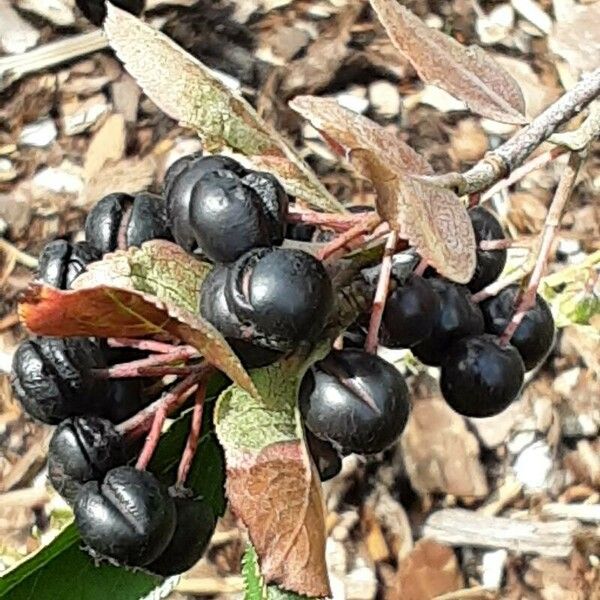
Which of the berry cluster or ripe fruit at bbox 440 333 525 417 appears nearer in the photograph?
the berry cluster

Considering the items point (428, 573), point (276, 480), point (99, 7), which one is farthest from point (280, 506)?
point (99, 7)

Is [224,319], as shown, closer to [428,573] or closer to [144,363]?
[144,363]

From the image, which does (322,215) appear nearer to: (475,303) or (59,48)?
(475,303)

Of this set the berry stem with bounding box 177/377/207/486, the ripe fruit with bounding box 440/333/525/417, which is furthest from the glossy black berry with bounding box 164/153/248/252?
the ripe fruit with bounding box 440/333/525/417

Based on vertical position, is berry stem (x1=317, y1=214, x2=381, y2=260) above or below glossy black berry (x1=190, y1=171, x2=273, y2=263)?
below

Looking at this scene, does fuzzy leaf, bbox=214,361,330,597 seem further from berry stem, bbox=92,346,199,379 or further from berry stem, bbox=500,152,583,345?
berry stem, bbox=500,152,583,345

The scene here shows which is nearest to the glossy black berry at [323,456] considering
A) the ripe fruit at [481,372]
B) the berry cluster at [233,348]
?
the berry cluster at [233,348]

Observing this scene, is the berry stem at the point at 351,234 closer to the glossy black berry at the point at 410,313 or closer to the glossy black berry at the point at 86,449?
the glossy black berry at the point at 410,313
